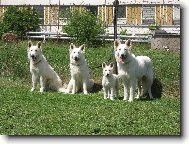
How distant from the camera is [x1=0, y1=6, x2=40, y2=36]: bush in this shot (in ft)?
68.8

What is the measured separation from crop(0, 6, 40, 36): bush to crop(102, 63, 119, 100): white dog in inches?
411

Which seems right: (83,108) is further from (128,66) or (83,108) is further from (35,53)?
(35,53)

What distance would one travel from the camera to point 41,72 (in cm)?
1200

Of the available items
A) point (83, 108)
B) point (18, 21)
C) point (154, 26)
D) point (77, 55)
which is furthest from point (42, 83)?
point (154, 26)

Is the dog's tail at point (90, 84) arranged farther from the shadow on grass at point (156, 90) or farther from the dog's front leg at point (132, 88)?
the dog's front leg at point (132, 88)

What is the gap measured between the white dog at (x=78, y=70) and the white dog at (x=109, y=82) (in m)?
1.03

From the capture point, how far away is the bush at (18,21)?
20969mm

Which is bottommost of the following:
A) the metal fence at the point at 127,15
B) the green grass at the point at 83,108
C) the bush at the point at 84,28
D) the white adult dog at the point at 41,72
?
the green grass at the point at 83,108

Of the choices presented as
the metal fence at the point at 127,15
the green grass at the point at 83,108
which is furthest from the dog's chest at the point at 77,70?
the metal fence at the point at 127,15

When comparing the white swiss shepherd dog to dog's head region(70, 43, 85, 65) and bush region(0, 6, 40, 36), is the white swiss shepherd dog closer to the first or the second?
dog's head region(70, 43, 85, 65)

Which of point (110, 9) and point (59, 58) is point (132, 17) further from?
point (59, 58)

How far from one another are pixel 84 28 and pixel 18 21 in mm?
3958

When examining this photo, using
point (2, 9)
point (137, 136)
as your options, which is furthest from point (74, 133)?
point (2, 9)

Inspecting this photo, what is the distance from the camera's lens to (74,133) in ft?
24.9
